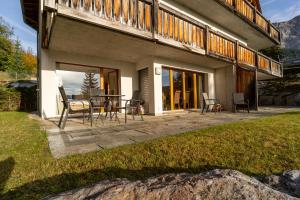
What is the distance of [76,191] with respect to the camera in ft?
3.00

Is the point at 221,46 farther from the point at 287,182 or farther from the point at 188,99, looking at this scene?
the point at 287,182

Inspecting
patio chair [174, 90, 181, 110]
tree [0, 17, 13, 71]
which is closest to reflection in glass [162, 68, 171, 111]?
patio chair [174, 90, 181, 110]

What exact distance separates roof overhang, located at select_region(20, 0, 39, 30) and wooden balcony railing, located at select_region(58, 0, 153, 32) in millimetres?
5489

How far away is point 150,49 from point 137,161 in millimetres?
5113

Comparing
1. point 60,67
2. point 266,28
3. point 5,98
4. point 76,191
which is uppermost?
point 266,28

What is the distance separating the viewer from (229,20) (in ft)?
33.2

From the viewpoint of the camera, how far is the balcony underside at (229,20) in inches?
340

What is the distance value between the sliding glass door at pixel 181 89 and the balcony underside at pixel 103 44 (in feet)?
2.61

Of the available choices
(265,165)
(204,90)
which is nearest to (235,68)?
(204,90)

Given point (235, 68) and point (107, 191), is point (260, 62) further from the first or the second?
point (107, 191)

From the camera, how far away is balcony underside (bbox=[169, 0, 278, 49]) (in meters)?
8.63

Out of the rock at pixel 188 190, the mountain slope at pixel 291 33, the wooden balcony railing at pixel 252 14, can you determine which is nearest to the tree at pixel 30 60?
the wooden balcony railing at pixel 252 14

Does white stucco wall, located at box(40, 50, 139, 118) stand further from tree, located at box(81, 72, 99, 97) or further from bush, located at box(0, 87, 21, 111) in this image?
bush, located at box(0, 87, 21, 111)

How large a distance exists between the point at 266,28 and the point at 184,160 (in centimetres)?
1338
